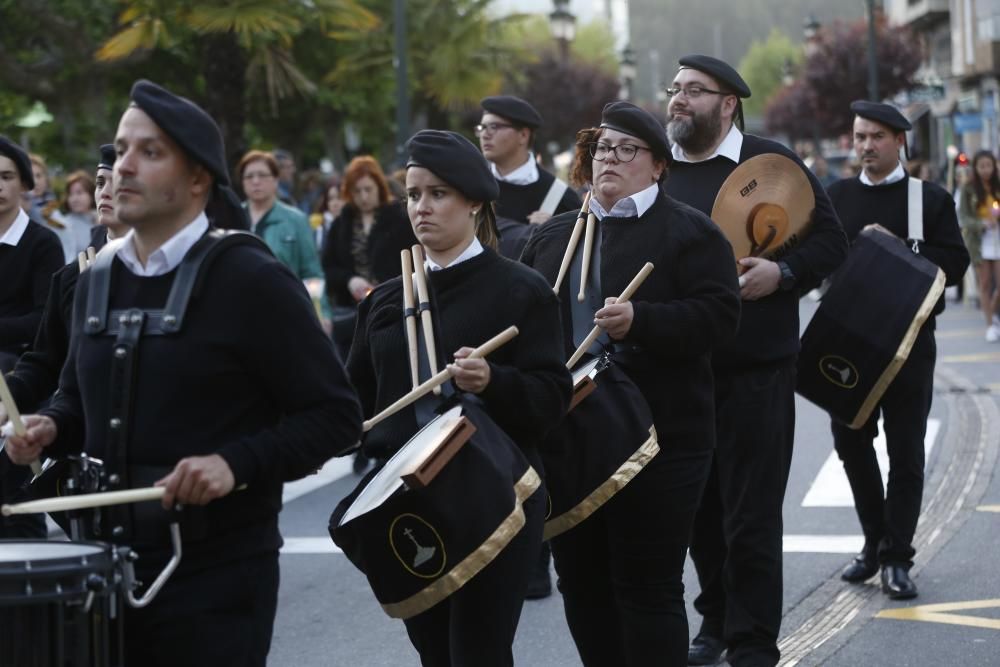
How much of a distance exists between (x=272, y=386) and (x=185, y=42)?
21316mm

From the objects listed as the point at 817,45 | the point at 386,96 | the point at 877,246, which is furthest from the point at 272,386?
the point at 817,45

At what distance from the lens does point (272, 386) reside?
136 inches

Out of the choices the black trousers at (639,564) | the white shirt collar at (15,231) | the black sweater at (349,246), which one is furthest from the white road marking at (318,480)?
the black trousers at (639,564)

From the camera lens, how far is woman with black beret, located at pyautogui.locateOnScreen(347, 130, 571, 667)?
4.27m

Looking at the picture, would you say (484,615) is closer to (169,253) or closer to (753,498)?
(169,253)

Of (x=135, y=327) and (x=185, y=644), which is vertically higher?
(x=135, y=327)

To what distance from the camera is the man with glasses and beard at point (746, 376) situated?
569cm

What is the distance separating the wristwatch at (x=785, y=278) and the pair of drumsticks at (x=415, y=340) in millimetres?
1733

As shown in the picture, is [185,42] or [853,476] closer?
[853,476]

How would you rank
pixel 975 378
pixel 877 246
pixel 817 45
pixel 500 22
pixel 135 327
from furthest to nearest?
pixel 817 45 < pixel 500 22 < pixel 975 378 < pixel 877 246 < pixel 135 327

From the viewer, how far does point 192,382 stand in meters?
3.38

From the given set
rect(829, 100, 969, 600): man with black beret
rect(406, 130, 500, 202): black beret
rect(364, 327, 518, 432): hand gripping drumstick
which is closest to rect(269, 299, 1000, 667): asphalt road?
rect(829, 100, 969, 600): man with black beret

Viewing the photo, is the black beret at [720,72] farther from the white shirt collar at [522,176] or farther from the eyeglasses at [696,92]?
the white shirt collar at [522,176]

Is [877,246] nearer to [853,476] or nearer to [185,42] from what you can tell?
[853,476]
